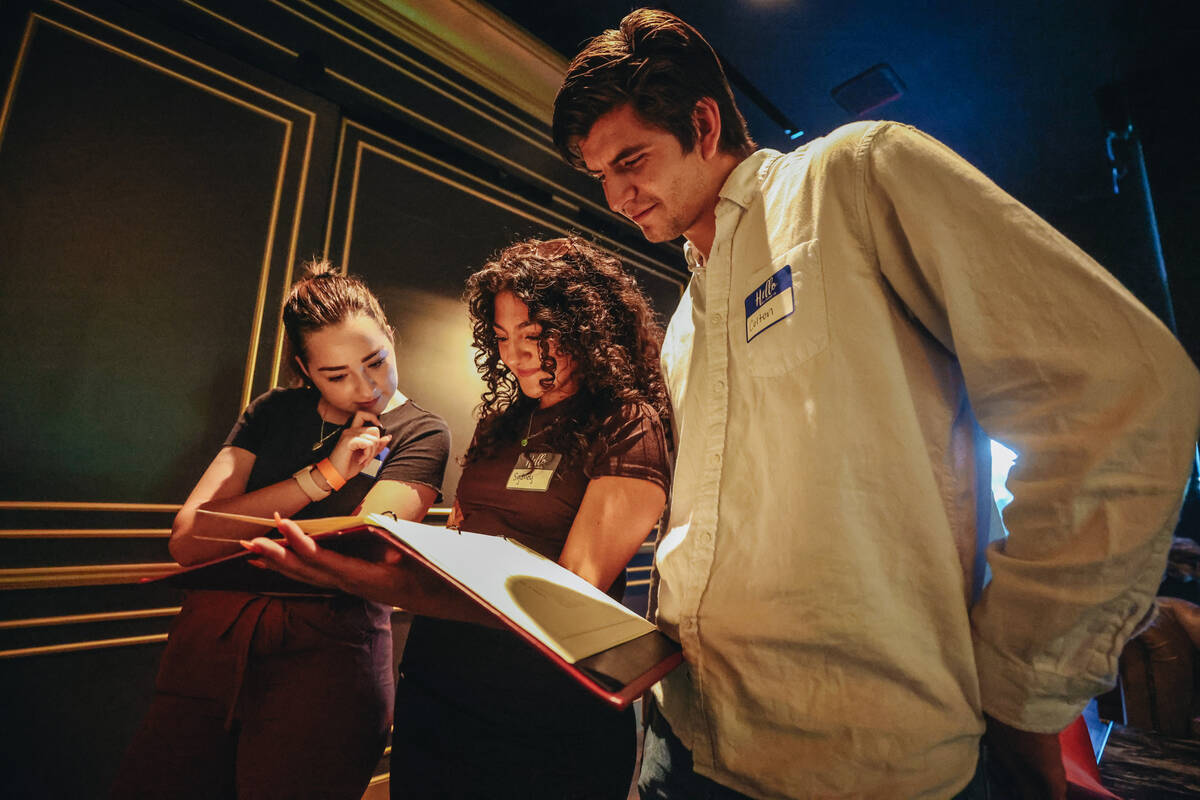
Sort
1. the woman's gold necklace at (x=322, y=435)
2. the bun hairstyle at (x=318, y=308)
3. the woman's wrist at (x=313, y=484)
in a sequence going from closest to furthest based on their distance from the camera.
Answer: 1. the woman's wrist at (x=313, y=484)
2. the woman's gold necklace at (x=322, y=435)
3. the bun hairstyle at (x=318, y=308)

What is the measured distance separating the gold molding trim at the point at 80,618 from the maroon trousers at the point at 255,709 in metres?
1.03

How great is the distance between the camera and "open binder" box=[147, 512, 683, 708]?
50cm

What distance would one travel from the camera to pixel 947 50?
3.19 m

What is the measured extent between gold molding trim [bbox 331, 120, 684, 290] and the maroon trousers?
1916 millimetres

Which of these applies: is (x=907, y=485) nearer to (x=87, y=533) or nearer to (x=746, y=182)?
(x=746, y=182)

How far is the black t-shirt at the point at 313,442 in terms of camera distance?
1.44 meters

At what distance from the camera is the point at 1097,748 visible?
6.21 feet

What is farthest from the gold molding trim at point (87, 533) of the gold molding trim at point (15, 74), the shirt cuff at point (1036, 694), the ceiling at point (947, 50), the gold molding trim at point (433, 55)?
the ceiling at point (947, 50)

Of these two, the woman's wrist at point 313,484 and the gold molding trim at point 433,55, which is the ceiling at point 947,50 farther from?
the woman's wrist at point 313,484

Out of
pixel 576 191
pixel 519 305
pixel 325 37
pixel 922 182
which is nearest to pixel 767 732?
pixel 922 182

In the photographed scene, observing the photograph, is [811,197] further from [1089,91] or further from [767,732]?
[1089,91]

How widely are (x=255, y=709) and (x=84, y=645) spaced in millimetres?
1290

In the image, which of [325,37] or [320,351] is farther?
[325,37]

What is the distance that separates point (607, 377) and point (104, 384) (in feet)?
6.68
